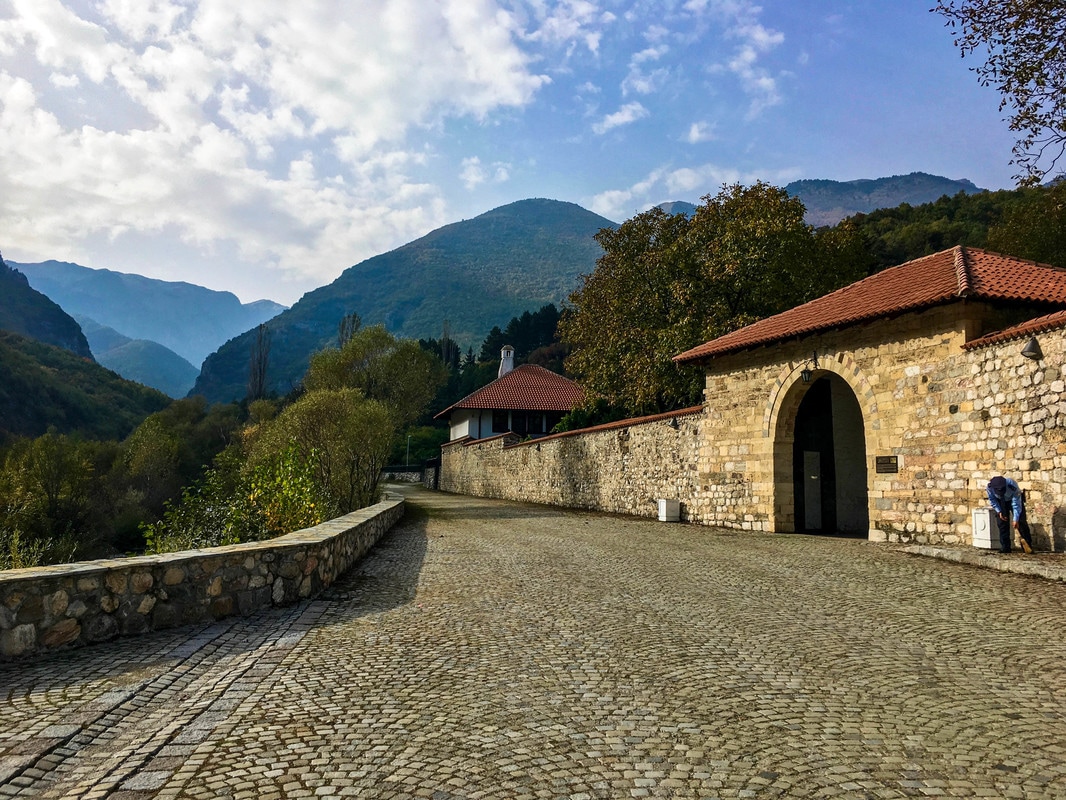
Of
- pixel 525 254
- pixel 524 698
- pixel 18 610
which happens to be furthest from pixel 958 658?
pixel 525 254

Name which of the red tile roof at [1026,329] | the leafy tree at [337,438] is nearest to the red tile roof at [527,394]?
the leafy tree at [337,438]

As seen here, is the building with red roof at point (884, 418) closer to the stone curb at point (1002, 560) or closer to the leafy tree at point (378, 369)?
the stone curb at point (1002, 560)

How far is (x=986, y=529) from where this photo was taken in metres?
9.13

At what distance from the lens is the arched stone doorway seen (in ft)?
47.6

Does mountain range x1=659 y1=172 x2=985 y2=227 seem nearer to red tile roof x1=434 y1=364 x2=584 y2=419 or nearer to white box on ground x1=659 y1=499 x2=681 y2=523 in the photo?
red tile roof x1=434 y1=364 x2=584 y2=419

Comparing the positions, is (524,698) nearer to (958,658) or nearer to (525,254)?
(958,658)

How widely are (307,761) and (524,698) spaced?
1180mm

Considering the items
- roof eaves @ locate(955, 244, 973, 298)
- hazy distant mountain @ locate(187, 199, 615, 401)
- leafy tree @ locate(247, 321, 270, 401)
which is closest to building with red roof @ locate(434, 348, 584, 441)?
roof eaves @ locate(955, 244, 973, 298)

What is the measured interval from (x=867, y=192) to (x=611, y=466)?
170230mm

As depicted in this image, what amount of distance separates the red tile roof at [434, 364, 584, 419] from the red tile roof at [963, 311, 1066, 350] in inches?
1122

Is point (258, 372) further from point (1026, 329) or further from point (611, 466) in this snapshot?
point (1026, 329)

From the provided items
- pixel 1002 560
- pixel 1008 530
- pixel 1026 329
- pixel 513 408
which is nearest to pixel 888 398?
pixel 1026 329

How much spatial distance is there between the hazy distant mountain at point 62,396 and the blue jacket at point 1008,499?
54.4 meters

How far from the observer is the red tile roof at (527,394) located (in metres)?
39.6
